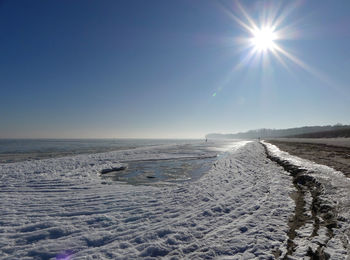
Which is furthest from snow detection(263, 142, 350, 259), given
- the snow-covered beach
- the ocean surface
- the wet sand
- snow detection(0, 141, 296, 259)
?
the ocean surface

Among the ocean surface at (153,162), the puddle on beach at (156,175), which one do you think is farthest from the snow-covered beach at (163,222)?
the ocean surface at (153,162)

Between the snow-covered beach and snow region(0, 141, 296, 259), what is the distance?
25mm

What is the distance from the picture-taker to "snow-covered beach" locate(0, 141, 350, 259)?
514 centimetres

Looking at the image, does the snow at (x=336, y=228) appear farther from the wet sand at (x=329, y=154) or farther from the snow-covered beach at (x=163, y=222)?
the wet sand at (x=329, y=154)

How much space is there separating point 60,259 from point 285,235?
19.2 feet

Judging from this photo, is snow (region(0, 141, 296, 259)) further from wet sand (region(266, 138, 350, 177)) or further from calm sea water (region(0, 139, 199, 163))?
calm sea water (region(0, 139, 199, 163))

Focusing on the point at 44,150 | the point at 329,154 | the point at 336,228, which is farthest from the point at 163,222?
the point at 44,150

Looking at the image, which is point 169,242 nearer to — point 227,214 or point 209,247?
point 209,247

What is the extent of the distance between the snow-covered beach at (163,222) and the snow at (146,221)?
0.03m

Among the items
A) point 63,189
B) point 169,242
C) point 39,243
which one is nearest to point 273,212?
point 169,242

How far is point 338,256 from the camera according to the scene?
4.45 metres

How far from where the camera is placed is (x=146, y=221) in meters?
7.03

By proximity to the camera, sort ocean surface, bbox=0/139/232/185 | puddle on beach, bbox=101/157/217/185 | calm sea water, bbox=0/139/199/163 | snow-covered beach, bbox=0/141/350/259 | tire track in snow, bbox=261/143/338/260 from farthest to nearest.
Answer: calm sea water, bbox=0/139/199/163
ocean surface, bbox=0/139/232/185
puddle on beach, bbox=101/157/217/185
snow-covered beach, bbox=0/141/350/259
tire track in snow, bbox=261/143/338/260

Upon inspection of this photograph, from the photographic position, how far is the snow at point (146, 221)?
5.21 metres
